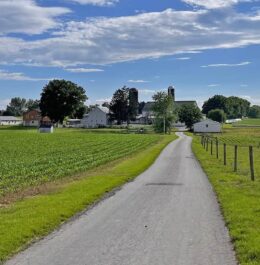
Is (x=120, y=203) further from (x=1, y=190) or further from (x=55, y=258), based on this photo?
(x=55, y=258)

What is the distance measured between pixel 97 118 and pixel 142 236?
18394cm

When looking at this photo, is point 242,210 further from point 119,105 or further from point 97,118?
point 97,118

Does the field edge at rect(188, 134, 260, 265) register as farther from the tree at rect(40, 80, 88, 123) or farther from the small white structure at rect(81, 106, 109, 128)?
the small white structure at rect(81, 106, 109, 128)

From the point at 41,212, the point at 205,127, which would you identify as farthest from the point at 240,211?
the point at 205,127

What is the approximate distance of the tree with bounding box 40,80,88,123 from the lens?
153375 mm

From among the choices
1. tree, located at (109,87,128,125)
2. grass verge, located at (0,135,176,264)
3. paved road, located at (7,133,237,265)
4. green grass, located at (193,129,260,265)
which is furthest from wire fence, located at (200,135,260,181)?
tree, located at (109,87,128,125)

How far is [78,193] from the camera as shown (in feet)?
57.1

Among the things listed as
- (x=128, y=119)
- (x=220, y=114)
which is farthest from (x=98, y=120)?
(x=220, y=114)

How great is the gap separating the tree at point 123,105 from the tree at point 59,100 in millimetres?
17966

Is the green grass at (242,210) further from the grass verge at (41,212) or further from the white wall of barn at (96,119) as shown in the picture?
the white wall of barn at (96,119)

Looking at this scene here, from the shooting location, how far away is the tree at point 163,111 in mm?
136863

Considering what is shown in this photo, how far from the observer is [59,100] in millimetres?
153500

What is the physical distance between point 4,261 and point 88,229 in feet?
9.74

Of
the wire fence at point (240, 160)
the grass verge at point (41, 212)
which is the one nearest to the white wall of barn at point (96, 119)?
the wire fence at point (240, 160)
